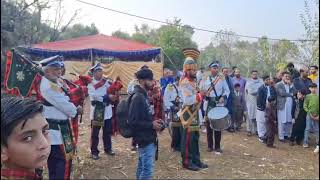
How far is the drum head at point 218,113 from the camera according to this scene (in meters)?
6.93

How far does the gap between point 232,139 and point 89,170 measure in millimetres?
3902

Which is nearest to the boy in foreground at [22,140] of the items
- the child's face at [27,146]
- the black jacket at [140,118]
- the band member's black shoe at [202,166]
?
the child's face at [27,146]

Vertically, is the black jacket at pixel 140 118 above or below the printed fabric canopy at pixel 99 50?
below

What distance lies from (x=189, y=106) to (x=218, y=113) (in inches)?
33.5

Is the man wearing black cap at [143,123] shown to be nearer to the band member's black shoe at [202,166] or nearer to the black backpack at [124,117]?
the black backpack at [124,117]

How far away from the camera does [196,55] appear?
672 centimetres

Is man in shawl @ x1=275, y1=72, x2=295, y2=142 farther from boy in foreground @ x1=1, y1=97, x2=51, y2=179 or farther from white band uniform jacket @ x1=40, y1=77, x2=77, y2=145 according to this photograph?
boy in foreground @ x1=1, y1=97, x2=51, y2=179

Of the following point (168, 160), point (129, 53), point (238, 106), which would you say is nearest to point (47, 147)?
point (168, 160)

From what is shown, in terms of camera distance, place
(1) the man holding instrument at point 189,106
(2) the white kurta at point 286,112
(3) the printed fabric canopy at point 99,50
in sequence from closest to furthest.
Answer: (1) the man holding instrument at point 189,106, (2) the white kurta at point 286,112, (3) the printed fabric canopy at point 99,50

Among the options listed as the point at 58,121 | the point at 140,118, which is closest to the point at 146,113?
the point at 140,118

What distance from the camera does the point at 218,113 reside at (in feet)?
22.9

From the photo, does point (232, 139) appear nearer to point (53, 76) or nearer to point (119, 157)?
point (119, 157)

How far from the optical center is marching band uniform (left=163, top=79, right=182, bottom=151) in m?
7.71

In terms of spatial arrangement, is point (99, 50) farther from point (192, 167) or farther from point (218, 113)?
point (192, 167)
